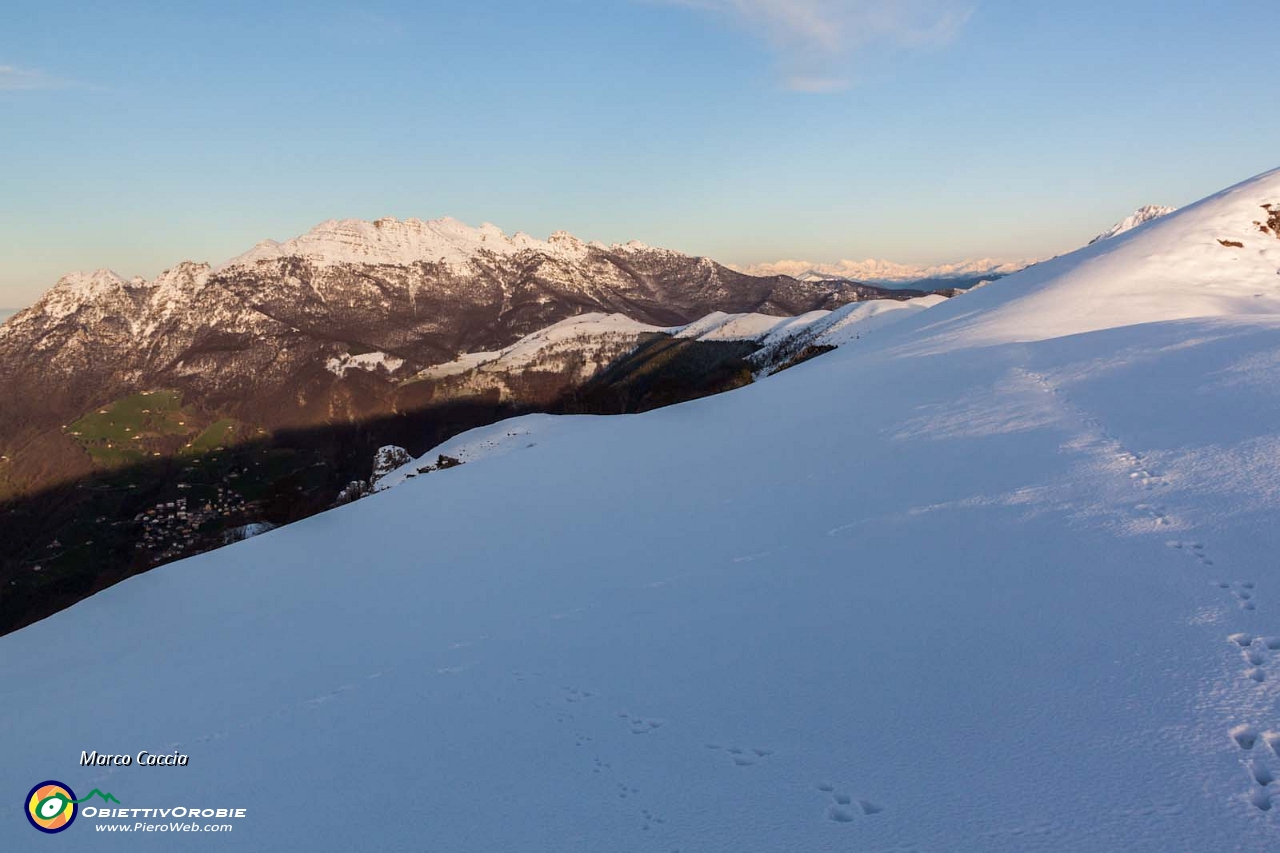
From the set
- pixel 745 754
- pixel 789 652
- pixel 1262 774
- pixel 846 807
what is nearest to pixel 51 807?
pixel 745 754

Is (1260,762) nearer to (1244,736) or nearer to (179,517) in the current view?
(1244,736)

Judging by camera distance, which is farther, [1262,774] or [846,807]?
[846,807]

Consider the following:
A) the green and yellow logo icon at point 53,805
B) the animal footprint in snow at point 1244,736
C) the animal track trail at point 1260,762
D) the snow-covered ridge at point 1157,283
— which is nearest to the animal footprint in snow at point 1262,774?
the animal track trail at point 1260,762

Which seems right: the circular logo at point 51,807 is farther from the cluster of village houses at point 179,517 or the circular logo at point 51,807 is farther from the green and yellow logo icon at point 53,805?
the cluster of village houses at point 179,517

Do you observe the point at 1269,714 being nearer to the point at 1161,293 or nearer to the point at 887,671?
the point at 887,671

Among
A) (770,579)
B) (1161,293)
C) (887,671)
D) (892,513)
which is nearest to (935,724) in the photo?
(887,671)

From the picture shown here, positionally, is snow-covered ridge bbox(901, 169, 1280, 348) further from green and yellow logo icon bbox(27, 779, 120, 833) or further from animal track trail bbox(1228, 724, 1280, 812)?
green and yellow logo icon bbox(27, 779, 120, 833)

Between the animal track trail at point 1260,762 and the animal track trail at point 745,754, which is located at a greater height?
the animal track trail at point 745,754
